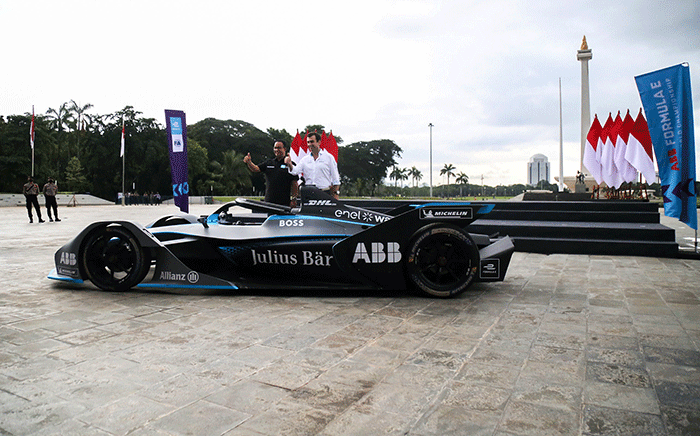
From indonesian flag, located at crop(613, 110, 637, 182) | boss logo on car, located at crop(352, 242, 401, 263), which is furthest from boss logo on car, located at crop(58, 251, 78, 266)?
indonesian flag, located at crop(613, 110, 637, 182)

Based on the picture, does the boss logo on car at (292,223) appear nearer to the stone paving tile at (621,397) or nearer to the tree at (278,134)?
the stone paving tile at (621,397)

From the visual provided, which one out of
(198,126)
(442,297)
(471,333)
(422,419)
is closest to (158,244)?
(442,297)

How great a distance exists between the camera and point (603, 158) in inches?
814

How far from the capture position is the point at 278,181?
6.29m

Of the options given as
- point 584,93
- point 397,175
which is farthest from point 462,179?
point 584,93

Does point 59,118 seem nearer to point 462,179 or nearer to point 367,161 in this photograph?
point 367,161

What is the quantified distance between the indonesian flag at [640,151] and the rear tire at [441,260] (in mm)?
17018

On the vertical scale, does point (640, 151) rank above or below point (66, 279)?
above

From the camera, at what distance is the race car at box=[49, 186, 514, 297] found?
14.9ft

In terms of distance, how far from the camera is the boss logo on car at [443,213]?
4.57 meters

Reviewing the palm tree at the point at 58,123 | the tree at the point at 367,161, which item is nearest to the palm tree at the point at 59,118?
the palm tree at the point at 58,123

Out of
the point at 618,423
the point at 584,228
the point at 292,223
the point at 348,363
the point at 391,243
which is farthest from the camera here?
the point at 584,228

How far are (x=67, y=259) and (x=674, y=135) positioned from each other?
855cm

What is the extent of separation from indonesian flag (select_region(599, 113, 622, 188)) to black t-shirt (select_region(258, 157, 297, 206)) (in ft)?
60.5
